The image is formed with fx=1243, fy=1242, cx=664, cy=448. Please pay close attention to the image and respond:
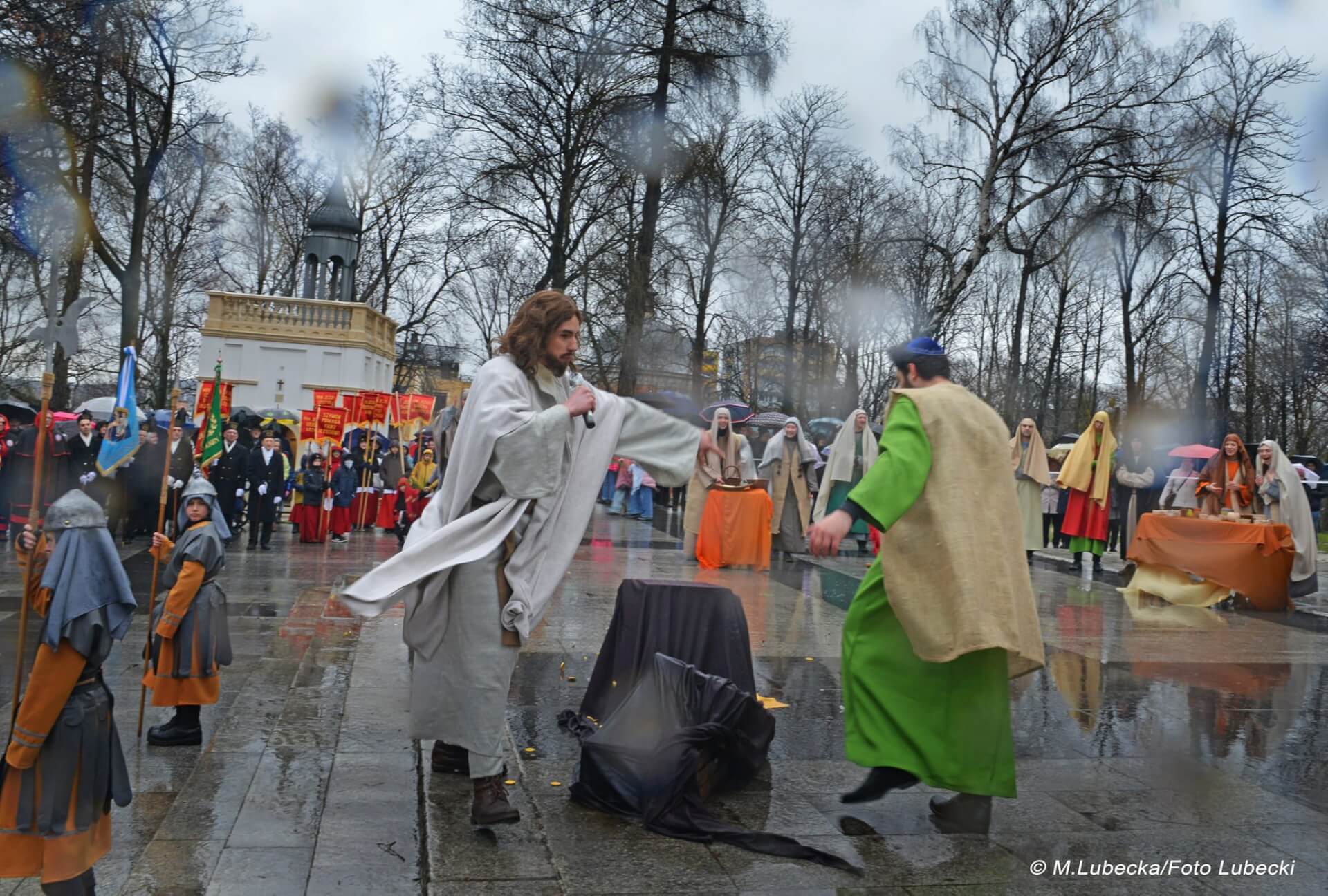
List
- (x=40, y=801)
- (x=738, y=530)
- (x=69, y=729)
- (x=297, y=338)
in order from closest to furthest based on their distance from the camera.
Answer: (x=40, y=801), (x=69, y=729), (x=738, y=530), (x=297, y=338)

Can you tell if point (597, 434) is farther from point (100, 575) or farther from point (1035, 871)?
point (1035, 871)

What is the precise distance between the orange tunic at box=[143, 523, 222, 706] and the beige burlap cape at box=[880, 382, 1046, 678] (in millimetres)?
3387

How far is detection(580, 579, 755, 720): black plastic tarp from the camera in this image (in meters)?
5.38

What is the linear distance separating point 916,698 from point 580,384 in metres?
1.74

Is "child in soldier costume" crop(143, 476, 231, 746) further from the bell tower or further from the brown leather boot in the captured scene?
the bell tower

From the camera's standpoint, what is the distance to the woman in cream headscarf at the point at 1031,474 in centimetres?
1573

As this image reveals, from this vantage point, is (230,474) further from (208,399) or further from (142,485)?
(142,485)

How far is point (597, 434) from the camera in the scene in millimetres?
4758

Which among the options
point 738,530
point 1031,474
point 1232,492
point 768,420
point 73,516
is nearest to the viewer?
point 73,516

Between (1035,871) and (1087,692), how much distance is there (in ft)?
11.0

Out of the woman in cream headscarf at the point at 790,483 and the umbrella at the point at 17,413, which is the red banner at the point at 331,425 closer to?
the umbrella at the point at 17,413

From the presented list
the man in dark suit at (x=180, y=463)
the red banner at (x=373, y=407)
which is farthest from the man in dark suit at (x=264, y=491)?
the red banner at (x=373, y=407)

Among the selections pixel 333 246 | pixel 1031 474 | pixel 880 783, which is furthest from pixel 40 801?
pixel 333 246

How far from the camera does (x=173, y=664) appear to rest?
5980mm
